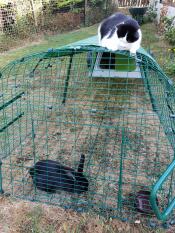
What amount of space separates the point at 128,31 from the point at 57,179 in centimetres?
204

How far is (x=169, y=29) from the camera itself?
8641 mm

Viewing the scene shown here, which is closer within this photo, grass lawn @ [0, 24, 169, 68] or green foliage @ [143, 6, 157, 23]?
grass lawn @ [0, 24, 169, 68]

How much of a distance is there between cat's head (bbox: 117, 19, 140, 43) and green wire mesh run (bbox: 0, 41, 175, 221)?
0.22 metres

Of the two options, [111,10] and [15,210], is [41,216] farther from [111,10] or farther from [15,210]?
[111,10]

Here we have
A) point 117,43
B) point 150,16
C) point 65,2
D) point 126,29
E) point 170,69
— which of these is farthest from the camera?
point 150,16

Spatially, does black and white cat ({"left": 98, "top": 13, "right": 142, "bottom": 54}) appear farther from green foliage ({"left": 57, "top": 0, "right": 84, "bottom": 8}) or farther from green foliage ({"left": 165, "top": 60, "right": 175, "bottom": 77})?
green foliage ({"left": 57, "top": 0, "right": 84, "bottom": 8})

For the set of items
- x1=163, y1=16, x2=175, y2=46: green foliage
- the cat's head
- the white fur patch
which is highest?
the cat's head

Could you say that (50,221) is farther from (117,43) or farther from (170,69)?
(170,69)

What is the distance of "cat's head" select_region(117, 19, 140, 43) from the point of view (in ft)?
12.4

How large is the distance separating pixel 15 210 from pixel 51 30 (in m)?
8.67

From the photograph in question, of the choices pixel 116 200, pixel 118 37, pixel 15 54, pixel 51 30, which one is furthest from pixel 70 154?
pixel 51 30

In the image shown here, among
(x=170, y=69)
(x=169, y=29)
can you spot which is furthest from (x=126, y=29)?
(x=169, y=29)

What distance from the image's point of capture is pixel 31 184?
3121 millimetres

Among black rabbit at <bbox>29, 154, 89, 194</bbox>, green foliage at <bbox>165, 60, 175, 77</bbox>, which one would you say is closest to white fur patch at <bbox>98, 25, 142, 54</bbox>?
black rabbit at <bbox>29, 154, 89, 194</bbox>
